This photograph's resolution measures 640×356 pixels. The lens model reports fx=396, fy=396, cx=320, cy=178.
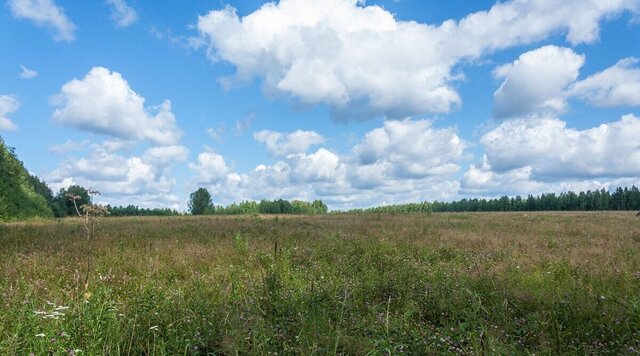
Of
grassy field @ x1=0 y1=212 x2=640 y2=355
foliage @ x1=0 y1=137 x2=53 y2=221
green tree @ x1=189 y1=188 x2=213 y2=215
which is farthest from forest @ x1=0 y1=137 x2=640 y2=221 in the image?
grassy field @ x1=0 y1=212 x2=640 y2=355

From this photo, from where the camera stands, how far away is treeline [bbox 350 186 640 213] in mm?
125000

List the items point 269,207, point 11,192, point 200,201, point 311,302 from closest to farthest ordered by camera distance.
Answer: point 311,302
point 11,192
point 200,201
point 269,207

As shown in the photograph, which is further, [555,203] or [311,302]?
[555,203]

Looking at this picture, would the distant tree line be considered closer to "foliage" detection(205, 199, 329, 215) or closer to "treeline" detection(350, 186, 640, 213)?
"foliage" detection(205, 199, 329, 215)

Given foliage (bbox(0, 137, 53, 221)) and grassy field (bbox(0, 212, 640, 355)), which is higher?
foliage (bbox(0, 137, 53, 221))

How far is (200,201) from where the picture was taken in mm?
120938

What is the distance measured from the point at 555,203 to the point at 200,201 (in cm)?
12248

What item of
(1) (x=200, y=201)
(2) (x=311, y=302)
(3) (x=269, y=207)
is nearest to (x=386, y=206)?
(3) (x=269, y=207)

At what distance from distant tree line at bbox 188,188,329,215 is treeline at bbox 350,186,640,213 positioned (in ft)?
93.2

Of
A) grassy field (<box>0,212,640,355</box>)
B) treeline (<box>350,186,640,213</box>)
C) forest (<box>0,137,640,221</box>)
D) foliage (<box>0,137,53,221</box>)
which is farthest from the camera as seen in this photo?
treeline (<box>350,186,640,213</box>)

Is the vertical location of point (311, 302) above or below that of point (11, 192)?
below

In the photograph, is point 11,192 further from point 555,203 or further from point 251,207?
point 555,203

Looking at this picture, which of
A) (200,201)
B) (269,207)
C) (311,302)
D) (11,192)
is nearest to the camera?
(311,302)

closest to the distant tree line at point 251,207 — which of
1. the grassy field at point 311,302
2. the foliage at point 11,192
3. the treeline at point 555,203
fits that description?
the treeline at point 555,203
